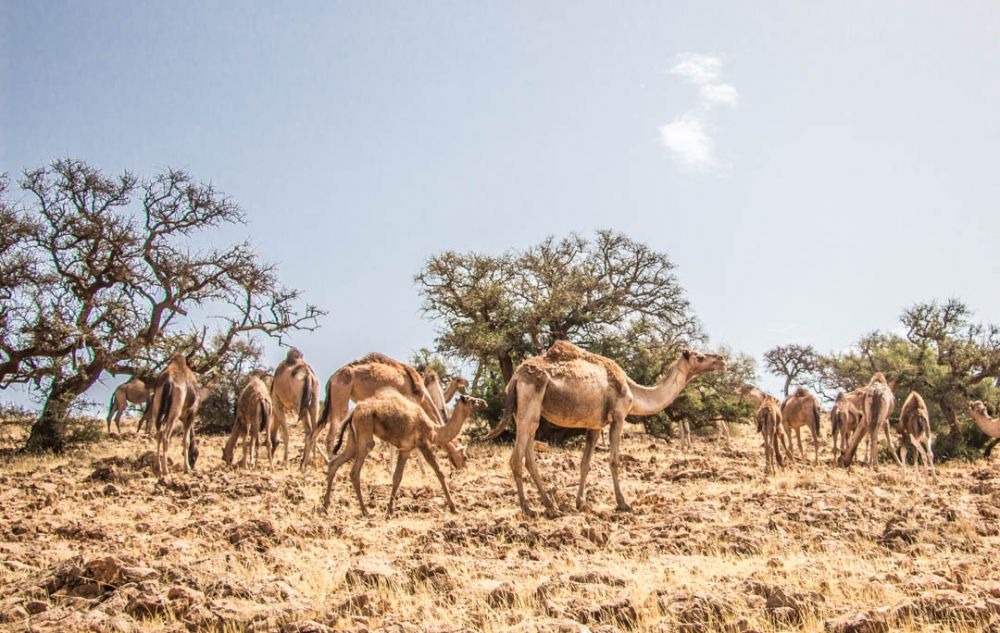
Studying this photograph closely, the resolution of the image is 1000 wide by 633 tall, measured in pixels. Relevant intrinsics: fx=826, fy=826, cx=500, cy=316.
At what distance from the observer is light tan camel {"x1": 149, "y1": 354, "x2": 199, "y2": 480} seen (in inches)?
601

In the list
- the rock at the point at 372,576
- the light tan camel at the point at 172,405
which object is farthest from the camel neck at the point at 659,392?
the light tan camel at the point at 172,405

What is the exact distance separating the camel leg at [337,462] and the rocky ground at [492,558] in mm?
243

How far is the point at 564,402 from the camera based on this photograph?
37.4 ft

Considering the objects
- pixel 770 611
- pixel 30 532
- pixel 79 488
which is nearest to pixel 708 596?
pixel 770 611

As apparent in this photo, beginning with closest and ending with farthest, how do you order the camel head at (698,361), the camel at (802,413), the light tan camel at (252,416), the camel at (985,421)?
1. the camel head at (698,361)
2. the light tan camel at (252,416)
3. the camel at (985,421)
4. the camel at (802,413)

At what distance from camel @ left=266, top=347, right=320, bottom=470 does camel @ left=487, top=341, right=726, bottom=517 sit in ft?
23.2

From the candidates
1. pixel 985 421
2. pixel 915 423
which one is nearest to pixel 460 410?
pixel 915 423

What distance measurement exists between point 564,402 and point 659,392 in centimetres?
236

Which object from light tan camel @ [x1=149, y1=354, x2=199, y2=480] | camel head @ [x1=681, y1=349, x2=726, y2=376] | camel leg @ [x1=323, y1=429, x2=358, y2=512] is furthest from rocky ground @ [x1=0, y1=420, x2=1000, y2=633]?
camel head @ [x1=681, y1=349, x2=726, y2=376]

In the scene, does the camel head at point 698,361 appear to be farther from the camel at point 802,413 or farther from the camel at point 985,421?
the camel at point 985,421

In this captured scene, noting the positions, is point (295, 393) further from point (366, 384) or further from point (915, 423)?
point (915, 423)

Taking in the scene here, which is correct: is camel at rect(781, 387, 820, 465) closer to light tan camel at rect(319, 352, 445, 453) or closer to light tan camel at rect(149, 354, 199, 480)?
light tan camel at rect(319, 352, 445, 453)

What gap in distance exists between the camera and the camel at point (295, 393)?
1756 centimetres

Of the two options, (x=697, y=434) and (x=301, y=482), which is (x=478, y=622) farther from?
(x=697, y=434)
